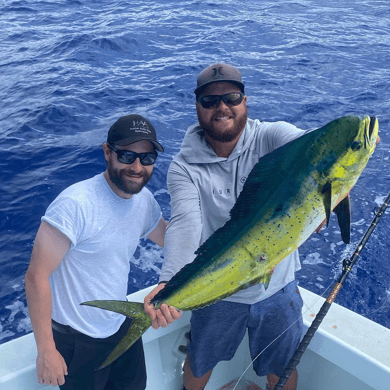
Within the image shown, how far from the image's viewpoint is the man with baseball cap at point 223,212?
217cm

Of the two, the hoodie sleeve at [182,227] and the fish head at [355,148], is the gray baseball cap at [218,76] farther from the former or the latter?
the fish head at [355,148]

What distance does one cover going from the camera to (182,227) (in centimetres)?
212

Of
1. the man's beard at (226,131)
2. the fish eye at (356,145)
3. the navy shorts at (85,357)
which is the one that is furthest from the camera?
the navy shorts at (85,357)

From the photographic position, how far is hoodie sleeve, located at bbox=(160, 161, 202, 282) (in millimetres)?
2049

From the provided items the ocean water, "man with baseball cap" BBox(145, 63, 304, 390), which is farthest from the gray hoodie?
the ocean water

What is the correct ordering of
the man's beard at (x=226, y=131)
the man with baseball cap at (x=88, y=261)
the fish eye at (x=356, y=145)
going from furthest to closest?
the man's beard at (x=226, y=131)
the man with baseball cap at (x=88, y=261)
the fish eye at (x=356, y=145)

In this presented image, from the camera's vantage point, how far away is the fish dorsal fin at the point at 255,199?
1.81 m

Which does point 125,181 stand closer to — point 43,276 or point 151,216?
point 151,216

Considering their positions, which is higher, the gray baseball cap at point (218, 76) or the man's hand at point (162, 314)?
the gray baseball cap at point (218, 76)

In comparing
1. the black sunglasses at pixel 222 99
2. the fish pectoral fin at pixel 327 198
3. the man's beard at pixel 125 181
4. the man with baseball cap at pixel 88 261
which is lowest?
the man with baseball cap at pixel 88 261

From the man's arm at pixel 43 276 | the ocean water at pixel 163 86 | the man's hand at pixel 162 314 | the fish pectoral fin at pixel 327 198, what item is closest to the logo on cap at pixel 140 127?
the man's arm at pixel 43 276

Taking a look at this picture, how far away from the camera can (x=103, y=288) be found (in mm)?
2350

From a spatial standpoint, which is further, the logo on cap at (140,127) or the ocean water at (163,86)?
the ocean water at (163,86)

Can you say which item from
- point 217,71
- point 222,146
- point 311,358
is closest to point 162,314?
point 222,146
